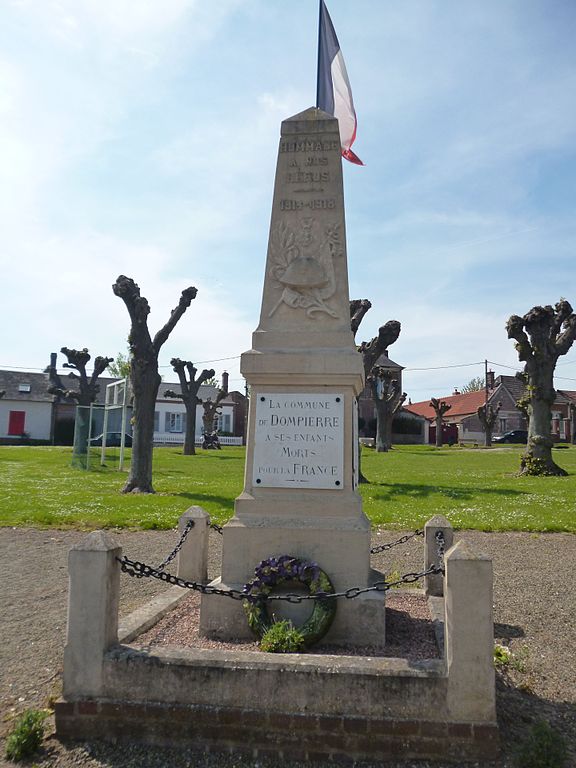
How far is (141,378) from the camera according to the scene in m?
15.1

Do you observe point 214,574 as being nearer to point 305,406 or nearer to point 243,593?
point 243,593

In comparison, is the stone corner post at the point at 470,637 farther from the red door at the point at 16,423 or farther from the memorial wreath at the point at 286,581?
the red door at the point at 16,423

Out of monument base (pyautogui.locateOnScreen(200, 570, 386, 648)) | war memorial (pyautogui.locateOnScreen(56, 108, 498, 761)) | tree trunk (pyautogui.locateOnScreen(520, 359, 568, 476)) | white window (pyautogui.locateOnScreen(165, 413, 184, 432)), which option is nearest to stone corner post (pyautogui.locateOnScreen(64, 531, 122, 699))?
war memorial (pyautogui.locateOnScreen(56, 108, 498, 761))

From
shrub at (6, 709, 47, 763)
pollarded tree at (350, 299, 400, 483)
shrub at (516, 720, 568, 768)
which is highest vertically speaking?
pollarded tree at (350, 299, 400, 483)

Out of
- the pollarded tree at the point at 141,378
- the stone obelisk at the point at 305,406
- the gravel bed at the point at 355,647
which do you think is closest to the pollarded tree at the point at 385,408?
the pollarded tree at the point at 141,378

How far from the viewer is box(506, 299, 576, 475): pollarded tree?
734 inches

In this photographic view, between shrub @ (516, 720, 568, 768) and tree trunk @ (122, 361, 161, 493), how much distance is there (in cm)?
1217

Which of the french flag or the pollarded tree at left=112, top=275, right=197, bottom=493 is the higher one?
the french flag

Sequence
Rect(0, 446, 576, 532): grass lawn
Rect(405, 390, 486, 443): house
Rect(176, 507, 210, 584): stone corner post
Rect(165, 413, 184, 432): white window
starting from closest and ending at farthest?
Rect(176, 507, 210, 584): stone corner post, Rect(0, 446, 576, 532): grass lawn, Rect(165, 413, 184, 432): white window, Rect(405, 390, 486, 443): house

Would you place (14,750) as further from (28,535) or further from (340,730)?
(28,535)

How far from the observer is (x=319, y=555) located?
171 inches

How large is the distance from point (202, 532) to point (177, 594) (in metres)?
0.62

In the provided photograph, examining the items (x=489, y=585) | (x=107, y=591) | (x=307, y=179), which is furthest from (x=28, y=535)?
(x=489, y=585)

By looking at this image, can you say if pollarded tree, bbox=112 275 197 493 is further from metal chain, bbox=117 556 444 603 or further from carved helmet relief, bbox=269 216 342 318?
metal chain, bbox=117 556 444 603
